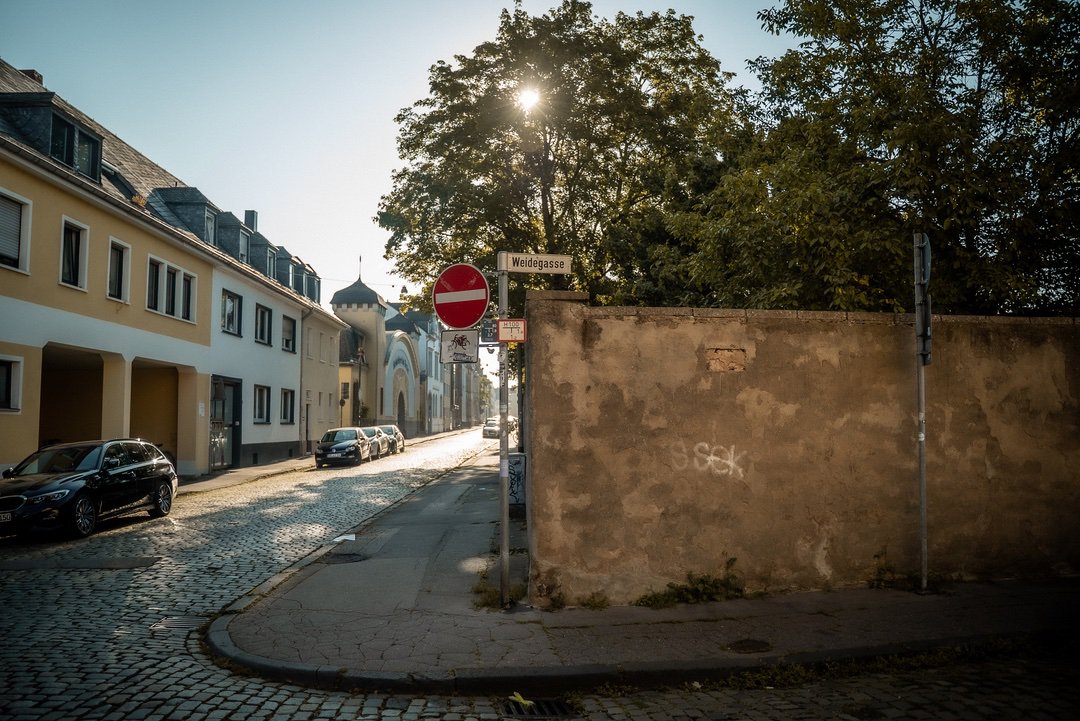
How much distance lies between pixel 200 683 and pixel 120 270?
18.8m

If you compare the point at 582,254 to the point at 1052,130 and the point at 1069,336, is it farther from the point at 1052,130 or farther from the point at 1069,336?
the point at 1069,336

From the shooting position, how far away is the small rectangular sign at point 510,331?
269 inches

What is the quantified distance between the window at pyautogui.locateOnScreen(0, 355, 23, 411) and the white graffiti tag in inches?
594

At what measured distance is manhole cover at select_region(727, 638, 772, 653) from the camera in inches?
218

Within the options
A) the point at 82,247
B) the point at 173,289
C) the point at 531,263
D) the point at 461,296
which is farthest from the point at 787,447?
the point at 173,289

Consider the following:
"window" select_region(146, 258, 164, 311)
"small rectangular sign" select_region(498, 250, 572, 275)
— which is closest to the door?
Answer: "window" select_region(146, 258, 164, 311)

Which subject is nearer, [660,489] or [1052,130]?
[660,489]

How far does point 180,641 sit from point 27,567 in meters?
4.66

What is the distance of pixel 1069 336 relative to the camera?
320 inches

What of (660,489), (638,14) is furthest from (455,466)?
(660,489)

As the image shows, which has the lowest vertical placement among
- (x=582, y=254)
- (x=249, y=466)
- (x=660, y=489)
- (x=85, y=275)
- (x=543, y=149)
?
(x=249, y=466)

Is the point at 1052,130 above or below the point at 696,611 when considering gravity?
above

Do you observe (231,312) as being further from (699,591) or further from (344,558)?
(699,591)

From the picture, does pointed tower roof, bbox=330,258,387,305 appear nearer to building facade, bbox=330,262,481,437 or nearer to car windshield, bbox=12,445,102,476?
building facade, bbox=330,262,481,437
